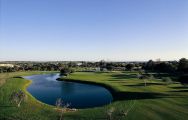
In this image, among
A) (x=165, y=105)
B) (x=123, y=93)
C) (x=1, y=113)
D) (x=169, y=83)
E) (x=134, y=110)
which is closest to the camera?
(x=1, y=113)

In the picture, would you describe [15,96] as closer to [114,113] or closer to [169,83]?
[114,113]

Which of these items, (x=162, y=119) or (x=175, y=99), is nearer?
(x=162, y=119)

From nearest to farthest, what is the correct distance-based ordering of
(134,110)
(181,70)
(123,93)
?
(134,110) < (123,93) < (181,70)

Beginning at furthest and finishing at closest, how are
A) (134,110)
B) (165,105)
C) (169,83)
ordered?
(169,83) → (165,105) → (134,110)

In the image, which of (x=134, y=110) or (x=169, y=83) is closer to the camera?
(x=134, y=110)

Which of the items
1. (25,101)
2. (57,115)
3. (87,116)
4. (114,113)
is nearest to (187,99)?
(114,113)

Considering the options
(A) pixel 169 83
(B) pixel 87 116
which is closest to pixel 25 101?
(B) pixel 87 116

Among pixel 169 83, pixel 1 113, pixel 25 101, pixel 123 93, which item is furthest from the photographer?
pixel 169 83

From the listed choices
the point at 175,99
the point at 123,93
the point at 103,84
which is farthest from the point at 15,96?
the point at 103,84

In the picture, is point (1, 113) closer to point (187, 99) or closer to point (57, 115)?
point (57, 115)
